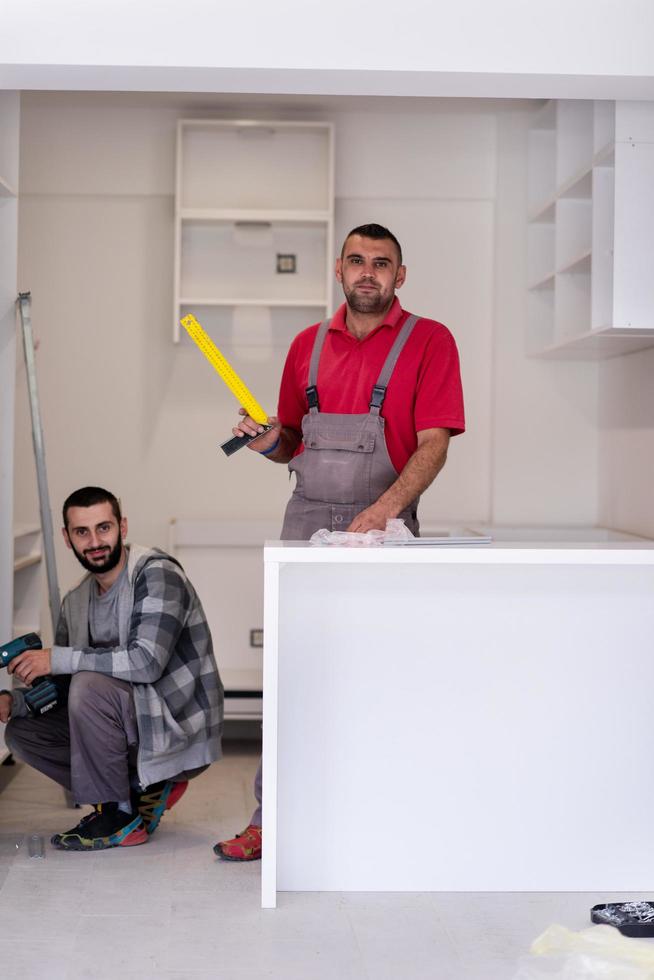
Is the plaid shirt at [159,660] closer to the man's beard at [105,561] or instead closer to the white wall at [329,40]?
the man's beard at [105,561]

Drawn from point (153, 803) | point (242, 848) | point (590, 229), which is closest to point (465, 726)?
point (242, 848)

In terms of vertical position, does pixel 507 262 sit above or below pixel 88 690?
above

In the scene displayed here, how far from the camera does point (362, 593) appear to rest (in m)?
2.95

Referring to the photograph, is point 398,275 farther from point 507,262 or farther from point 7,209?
point 507,262

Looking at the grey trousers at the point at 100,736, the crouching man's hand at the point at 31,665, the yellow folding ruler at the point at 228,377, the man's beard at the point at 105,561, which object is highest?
the yellow folding ruler at the point at 228,377

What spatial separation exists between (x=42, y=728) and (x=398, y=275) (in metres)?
1.56

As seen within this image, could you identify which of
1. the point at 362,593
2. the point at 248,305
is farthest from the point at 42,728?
the point at 248,305

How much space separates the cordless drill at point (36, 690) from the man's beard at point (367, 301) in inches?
48.2

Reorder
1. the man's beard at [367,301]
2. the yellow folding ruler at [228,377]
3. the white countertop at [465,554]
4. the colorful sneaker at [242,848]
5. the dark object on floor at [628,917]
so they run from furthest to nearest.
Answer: the man's beard at [367,301] < the colorful sneaker at [242,848] < the yellow folding ruler at [228,377] < the white countertop at [465,554] < the dark object on floor at [628,917]

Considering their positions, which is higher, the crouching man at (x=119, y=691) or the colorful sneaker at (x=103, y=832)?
the crouching man at (x=119, y=691)

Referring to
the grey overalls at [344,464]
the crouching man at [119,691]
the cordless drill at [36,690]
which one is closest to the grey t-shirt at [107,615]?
the crouching man at [119,691]

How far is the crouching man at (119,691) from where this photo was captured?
3.30 m

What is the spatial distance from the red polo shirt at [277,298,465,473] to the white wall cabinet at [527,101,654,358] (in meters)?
0.67

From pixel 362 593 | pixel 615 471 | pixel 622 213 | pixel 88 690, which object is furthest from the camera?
pixel 615 471
